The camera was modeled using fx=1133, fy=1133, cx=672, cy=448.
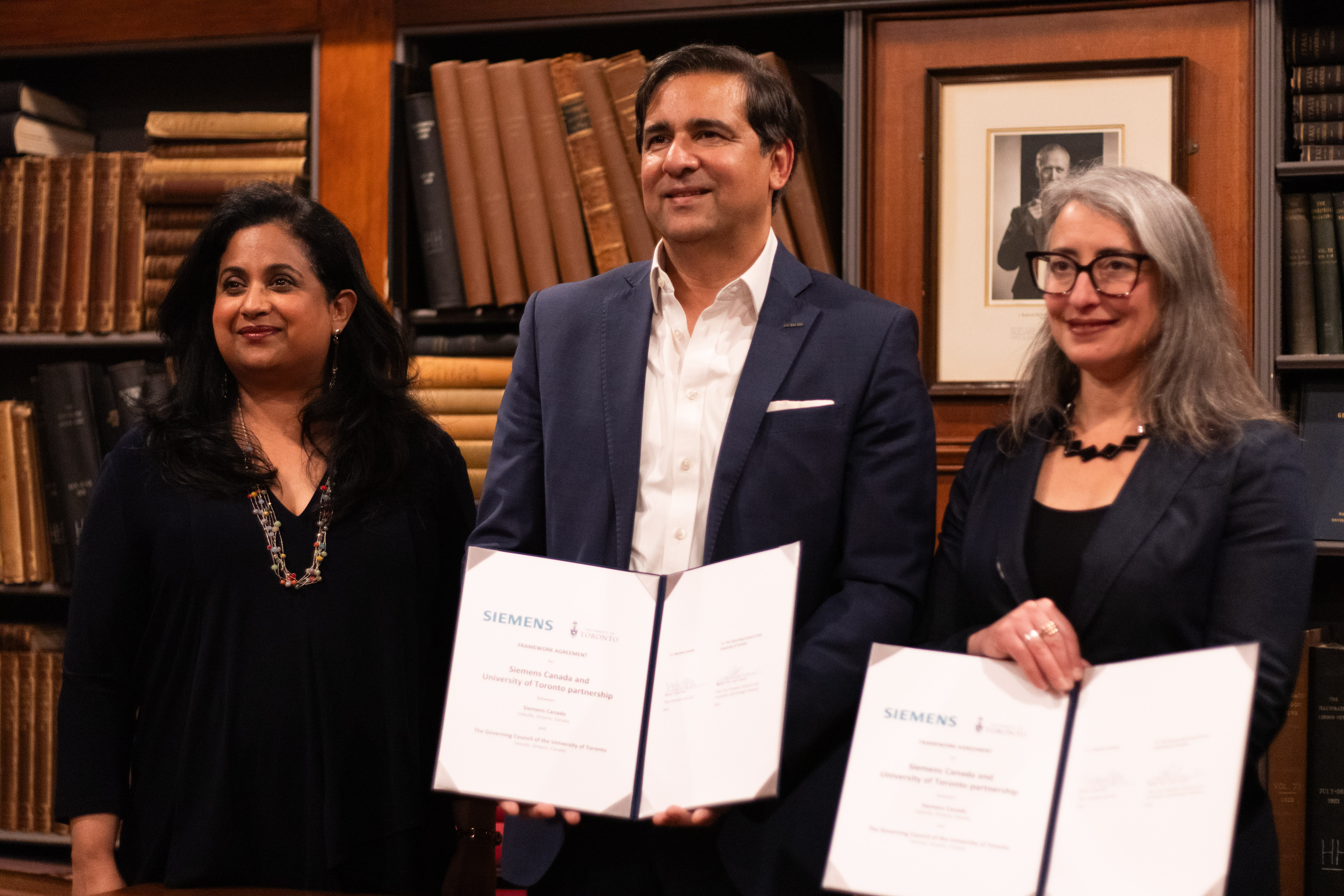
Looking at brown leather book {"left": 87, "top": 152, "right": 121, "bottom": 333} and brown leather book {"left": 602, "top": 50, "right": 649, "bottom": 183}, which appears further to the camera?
brown leather book {"left": 87, "top": 152, "right": 121, "bottom": 333}

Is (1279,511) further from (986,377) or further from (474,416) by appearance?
(474,416)

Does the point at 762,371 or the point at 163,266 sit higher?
the point at 163,266

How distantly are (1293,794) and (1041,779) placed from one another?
54.5 inches

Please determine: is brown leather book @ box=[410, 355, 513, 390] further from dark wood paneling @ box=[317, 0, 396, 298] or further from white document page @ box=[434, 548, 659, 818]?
white document page @ box=[434, 548, 659, 818]

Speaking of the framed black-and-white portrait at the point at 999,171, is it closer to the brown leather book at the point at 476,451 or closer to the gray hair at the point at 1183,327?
the gray hair at the point at 1183,327

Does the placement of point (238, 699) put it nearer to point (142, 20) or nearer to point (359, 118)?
point (359, 118)

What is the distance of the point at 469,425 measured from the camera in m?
2.56

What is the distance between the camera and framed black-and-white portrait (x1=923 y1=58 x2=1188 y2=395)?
7.57 ft

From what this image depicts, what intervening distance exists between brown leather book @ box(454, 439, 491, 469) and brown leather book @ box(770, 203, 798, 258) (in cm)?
79

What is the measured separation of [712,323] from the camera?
5.46 ft

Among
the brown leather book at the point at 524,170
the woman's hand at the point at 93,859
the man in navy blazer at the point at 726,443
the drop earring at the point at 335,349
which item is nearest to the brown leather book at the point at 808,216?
the brown leather book at the point at 524,170

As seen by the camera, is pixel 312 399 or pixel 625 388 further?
pixel 312 399

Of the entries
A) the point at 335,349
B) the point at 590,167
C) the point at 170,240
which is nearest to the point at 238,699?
the point at 335,349

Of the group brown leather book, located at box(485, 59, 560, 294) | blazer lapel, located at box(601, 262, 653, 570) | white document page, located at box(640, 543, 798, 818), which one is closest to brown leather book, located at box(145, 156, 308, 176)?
brown leather book, located at box(485, 59, 560, 294)
